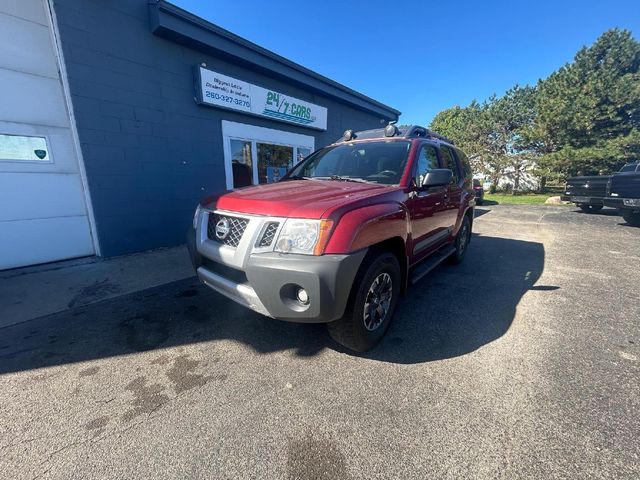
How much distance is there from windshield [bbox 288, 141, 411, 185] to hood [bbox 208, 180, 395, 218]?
306 millimetres

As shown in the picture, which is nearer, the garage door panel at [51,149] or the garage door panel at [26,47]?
the garage door panel at [26,47]

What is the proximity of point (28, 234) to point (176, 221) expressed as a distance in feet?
7.50

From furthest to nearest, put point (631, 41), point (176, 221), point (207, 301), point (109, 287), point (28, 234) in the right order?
point (631, 41) < point (176, 221) < point (28, 234) < point (109, 287) < point (207, 301)

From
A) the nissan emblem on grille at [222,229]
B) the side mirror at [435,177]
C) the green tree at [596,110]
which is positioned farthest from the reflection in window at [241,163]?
the green tree at [596,110]

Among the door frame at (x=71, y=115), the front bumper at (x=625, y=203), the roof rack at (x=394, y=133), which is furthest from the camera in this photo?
the front bumper at (x=625, y=203)

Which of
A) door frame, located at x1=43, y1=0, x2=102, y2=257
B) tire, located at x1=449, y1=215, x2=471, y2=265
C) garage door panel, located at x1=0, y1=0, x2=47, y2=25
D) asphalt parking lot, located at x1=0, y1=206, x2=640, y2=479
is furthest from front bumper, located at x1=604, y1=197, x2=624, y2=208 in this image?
garage door panel, located at x1=0, y1=0, x2=47, y2=25

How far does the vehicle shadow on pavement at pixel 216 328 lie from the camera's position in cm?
260

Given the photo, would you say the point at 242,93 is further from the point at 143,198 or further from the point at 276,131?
the point at 143,198

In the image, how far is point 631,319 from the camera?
10.5 ft

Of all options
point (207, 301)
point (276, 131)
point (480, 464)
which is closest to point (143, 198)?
point (207, 301)

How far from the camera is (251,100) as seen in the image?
7.19 m

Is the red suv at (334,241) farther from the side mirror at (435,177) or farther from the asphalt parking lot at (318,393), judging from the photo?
the asphalt parking lot at (318,393)

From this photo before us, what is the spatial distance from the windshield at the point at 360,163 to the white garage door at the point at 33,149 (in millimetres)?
4139

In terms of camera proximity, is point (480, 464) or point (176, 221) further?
point (176, 221)
